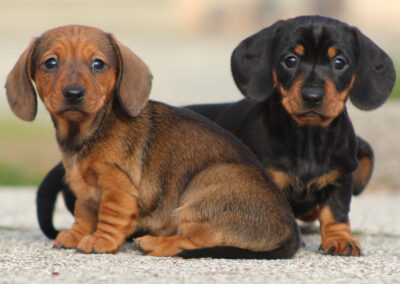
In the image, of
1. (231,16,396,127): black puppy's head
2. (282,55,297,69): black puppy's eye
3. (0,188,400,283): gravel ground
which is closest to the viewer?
(0,188,400,283): gravel ground

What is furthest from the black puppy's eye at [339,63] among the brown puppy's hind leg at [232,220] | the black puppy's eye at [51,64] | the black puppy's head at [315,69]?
the black puppy's eye at [51,64]

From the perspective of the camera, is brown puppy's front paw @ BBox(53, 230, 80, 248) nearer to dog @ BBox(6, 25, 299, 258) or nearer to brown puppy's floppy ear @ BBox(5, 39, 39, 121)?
dog @ BBox(6, 25, 299, 258)

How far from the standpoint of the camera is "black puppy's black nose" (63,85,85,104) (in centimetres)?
461

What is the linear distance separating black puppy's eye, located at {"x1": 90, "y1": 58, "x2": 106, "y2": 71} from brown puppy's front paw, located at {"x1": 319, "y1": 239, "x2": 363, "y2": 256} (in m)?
2.07

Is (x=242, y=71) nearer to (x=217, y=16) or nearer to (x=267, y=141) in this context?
(x=267, y=141)

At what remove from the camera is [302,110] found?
5113 millimetres

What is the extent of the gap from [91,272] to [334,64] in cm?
239

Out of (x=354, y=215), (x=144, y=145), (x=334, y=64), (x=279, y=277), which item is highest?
(x=334, y=64)

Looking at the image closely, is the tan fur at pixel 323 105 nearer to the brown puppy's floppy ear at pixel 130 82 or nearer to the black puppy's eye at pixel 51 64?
the brown puppy's floppy ear at pixel 130 82

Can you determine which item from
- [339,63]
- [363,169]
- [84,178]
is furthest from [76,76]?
[363,169]

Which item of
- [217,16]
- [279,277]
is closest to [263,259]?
[279,277]

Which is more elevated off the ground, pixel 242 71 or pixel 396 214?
pixel 242 71

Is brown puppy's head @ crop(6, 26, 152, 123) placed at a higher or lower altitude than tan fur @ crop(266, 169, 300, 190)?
higher

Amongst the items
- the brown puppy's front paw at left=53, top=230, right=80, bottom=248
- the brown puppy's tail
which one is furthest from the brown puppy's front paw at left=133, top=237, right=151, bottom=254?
the brown puppy's tail
